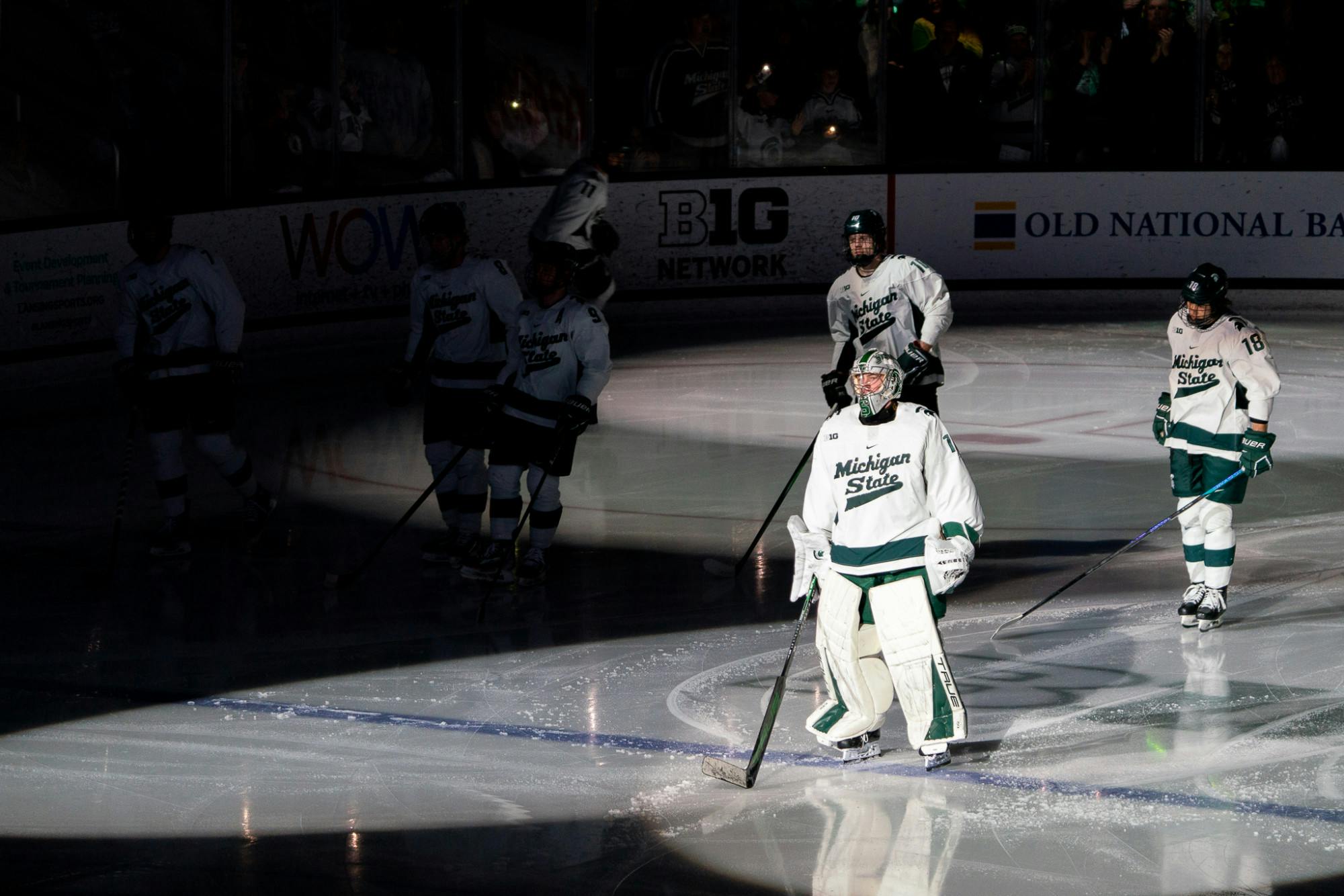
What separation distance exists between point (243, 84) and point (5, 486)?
17.8 ft

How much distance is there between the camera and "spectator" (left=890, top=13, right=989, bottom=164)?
17.0 meters

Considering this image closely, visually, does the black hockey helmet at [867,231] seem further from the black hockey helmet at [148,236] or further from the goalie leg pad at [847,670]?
the black hockey helmet at [148,236]

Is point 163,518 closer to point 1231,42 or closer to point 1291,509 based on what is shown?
point 1291,509

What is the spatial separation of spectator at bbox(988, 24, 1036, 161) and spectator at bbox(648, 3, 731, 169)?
8.32 ft

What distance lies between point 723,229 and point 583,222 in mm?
4199

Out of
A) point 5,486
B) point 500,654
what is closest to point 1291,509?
point 500,654

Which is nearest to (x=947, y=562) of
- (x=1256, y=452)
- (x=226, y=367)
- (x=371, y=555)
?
(x=1256, y=452)

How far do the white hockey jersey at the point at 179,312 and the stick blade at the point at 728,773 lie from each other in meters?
3.91

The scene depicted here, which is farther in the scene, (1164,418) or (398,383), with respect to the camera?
(398,383)

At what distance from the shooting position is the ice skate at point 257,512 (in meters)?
8.69

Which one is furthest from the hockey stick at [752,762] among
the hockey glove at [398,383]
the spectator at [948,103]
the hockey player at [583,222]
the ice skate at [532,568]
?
the spectator at [948,103]

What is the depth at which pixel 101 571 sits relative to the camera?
792 centimetres

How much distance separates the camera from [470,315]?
8148mm

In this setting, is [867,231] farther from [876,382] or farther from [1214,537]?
[876,382]
